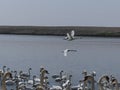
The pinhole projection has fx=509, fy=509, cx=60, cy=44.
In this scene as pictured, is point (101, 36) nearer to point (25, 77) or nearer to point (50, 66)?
point (50, 66)

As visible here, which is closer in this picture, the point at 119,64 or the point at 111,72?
the point at 111,72

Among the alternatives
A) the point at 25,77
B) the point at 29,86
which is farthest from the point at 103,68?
the point at 29,86

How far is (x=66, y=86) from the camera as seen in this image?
2058 centimetres

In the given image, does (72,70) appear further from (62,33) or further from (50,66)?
(62,33)

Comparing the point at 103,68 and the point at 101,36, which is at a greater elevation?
the point at 101,36

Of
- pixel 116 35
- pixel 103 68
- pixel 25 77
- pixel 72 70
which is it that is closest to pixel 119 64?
pixel 103 68

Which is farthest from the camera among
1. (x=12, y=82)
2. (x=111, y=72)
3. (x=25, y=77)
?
(x=111, y=72)

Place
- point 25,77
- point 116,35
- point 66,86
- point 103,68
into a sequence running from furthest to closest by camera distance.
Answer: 1. point 116,35
2. point 103,68
3. point 25,77
4. point 66,86

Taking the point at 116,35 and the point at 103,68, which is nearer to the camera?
the point at 103,68

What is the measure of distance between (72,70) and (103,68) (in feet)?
7.71

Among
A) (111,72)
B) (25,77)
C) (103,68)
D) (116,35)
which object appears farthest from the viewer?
Answer: (116,35)

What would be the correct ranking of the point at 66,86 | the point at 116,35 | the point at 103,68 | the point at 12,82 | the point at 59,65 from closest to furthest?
the point at 66,86 → the point at 12,82 → the point at 103,68 → the point at 59,65 → the point at 116,35

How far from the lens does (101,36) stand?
98.6 metres

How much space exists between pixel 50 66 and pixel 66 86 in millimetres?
11957
